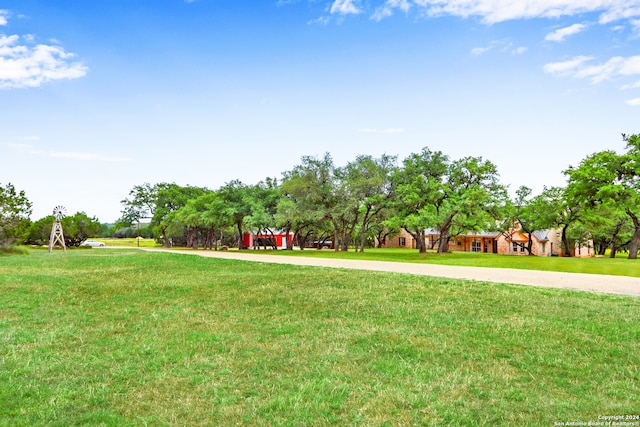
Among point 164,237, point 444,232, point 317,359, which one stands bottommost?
point 317,359

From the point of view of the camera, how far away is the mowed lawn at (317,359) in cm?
391

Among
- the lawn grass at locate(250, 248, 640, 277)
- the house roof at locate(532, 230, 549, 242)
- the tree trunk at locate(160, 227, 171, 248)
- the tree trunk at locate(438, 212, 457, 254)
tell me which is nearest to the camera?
the lawn grass at locate(250, 248, 640, 277)

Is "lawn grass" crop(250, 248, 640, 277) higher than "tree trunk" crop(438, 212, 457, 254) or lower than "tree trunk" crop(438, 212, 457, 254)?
lower

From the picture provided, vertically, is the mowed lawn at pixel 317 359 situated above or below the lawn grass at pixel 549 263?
above

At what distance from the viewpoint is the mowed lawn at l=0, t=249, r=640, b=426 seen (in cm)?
391

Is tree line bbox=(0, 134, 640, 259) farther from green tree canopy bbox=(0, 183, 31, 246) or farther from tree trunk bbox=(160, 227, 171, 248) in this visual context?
tree trunk bbox=(160, 227, 171, 248)

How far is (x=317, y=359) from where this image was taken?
536cm

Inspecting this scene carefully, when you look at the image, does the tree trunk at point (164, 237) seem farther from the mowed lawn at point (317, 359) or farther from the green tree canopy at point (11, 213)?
the mowed lawn at point (317, 359)

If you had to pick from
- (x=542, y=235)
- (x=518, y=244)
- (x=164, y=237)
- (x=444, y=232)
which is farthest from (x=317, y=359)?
(x=164, y=237)

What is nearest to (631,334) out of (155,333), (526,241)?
(155,333)

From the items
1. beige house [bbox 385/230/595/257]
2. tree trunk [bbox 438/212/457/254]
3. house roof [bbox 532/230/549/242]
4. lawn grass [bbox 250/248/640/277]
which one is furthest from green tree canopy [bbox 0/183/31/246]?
house roof [bbox 532/230/549/242]

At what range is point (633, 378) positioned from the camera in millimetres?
4789

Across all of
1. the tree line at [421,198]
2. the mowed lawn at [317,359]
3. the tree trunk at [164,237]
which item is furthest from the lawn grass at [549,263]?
the tree trunk at [164,237]

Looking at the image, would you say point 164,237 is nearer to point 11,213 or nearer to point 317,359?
point 11,213
